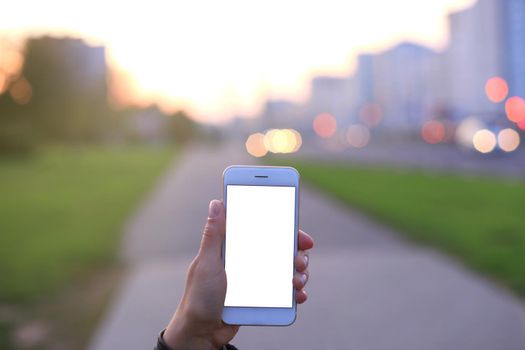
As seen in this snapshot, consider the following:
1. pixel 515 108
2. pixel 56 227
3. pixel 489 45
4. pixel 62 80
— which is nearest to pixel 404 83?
pixel 62 80

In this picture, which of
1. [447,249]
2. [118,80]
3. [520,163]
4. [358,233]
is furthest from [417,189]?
[118,80]

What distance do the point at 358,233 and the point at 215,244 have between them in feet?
29.1

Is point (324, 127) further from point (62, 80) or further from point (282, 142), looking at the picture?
point (62, 80)

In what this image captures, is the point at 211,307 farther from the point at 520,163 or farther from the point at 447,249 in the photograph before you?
the point at 520,163

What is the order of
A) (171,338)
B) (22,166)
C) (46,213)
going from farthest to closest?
(22,166), (46,213), (171,338)

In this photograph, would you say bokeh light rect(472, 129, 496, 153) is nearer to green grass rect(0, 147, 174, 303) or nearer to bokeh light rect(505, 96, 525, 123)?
bokeh light rect(505, 96, 525, 123)

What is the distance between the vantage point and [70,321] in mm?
6414

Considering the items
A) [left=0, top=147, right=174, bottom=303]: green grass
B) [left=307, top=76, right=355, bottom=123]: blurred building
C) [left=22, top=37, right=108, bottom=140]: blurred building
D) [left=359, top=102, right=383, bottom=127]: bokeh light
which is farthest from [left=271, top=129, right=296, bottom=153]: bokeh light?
[left=307, top=76, right=355, bottom=123]: blurred building

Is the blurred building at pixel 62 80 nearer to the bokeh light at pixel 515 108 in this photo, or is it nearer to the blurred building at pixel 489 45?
the blurred building at pixel 489 45

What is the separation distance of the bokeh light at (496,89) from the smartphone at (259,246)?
4058cm

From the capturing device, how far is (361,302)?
21.9 feet

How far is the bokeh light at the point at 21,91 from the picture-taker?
157ft

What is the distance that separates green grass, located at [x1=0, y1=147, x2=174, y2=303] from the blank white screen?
201 inches

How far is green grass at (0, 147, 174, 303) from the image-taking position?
8227 mm
